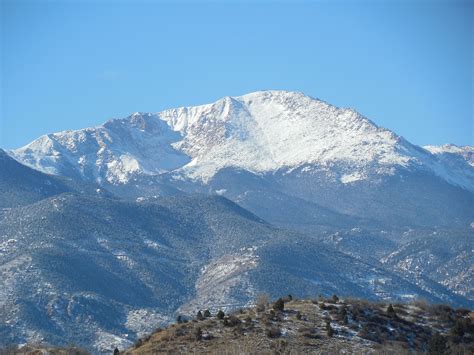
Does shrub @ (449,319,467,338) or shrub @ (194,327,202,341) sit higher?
shrub @ (449,319,467,338)

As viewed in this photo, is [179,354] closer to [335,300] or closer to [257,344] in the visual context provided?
[257,344]

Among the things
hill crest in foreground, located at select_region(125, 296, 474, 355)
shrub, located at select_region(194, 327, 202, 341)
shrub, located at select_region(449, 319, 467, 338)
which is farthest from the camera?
shrub, located at select_region(449, 319, 467, 338)

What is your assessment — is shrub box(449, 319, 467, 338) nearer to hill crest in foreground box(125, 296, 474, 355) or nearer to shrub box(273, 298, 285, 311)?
hill crest in foreground box(125, 296, 474, 355)

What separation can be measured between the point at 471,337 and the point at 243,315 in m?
28.6

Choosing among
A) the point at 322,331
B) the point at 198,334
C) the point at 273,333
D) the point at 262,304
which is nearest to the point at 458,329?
the point at 322,331

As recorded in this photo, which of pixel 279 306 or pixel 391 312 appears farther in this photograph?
pixel 391 312

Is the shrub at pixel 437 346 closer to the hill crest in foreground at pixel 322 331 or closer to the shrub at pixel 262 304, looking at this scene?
the hill crest in foreground at pixel 322 331

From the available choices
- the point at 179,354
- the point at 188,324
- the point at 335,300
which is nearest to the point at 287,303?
the point at 335,300

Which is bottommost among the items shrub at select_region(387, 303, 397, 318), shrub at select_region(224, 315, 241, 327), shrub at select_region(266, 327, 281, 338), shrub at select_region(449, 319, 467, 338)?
shrub at select_region(266, 327, 281, 338)

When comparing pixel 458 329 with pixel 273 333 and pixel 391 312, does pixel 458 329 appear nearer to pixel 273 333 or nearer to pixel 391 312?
pixel 391 312

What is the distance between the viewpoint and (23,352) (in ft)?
556

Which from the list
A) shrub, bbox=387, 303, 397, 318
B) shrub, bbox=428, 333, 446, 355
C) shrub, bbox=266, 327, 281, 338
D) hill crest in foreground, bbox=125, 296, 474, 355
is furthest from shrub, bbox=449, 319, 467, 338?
shrub, bbox=266, 327, 281, 338

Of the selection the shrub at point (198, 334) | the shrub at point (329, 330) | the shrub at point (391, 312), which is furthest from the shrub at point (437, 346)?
the shrub at point (198, 334)

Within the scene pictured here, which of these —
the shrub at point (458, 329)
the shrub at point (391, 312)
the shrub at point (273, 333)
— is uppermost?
the shrub at point (391, 312)
